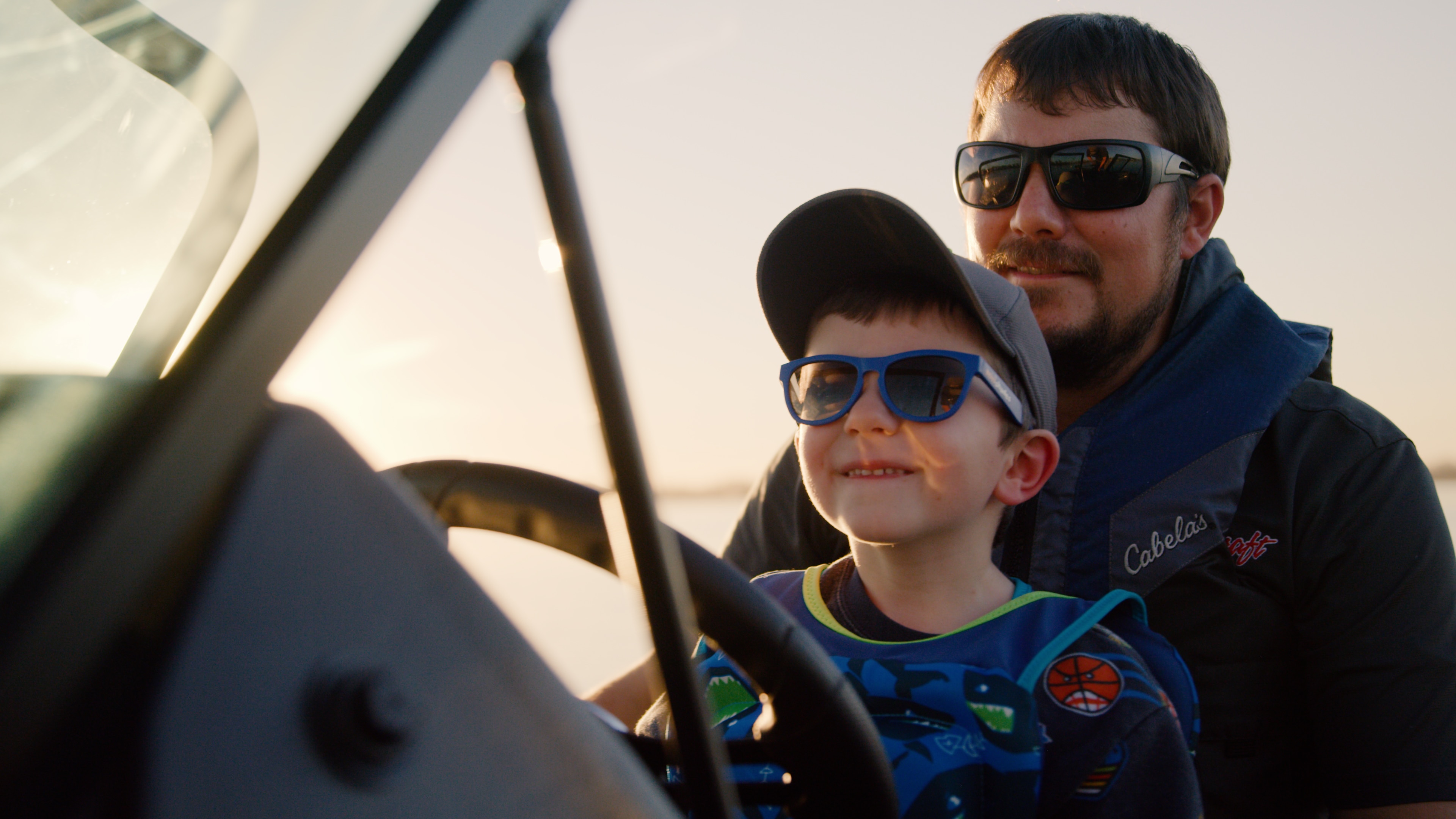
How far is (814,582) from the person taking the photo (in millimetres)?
1771

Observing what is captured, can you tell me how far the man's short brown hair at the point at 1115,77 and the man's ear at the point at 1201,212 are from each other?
0.12 feet

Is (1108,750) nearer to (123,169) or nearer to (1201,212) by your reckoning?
(123,169)

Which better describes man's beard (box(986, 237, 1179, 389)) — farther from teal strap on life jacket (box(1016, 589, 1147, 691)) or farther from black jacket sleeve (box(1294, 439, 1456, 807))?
teal strap on life jacket (box(1016, 589, 1147, 691))

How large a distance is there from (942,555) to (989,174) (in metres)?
1.21

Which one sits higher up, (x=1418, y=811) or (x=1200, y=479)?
(x=1200, y=479)

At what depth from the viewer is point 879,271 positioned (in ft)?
5.80

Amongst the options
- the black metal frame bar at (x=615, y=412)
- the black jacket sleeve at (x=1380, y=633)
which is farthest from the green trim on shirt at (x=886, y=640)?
the black metal frame bar at (x=615, y=412)

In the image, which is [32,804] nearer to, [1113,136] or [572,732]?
[572,732]

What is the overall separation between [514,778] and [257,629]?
0.16 meters

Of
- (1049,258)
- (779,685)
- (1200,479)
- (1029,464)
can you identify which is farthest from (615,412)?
(1049,258)

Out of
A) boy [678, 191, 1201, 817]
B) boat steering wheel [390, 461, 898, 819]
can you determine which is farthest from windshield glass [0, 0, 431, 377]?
boy [678, 191, 1201, 817]

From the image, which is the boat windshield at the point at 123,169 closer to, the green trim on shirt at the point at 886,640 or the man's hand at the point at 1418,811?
the green trim on shirt at the point at 886,640

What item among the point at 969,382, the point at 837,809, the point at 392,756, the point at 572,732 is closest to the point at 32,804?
the point at 392,756

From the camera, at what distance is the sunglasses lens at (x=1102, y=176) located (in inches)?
92.0
